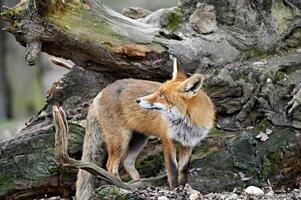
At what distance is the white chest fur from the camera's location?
6.58m

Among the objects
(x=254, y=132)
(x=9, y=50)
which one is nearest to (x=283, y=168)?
(x=254, y=132)

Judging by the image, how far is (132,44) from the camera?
290 inches

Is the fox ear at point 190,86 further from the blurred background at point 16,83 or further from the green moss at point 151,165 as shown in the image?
the blurred background at point 16,83

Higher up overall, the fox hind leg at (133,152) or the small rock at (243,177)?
the fox hind leg at (133,152)

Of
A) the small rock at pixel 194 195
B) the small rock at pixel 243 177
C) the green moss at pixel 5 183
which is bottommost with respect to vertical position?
the green moss at pixel 5 183

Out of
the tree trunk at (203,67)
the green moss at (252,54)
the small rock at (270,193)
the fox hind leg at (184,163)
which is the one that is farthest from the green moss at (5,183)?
the green moss at (252,54)

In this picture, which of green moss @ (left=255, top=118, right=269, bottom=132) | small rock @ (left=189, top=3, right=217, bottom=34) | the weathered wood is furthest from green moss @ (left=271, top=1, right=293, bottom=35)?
green moss @ (left=255, top=118, right=269, bottom=132)

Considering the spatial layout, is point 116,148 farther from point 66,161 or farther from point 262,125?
point 262,125

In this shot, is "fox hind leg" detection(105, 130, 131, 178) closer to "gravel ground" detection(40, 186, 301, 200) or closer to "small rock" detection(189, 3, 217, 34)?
"gravel ground" detection(40, 186, 301, 200)

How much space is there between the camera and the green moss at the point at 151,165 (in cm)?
712

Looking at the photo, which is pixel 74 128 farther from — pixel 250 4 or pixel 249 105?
pixel 250 4

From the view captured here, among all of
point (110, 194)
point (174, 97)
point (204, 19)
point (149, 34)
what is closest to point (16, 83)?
point (204, 19)

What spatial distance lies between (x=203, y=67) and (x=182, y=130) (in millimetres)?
1292

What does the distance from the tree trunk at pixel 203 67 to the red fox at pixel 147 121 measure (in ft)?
0.89
